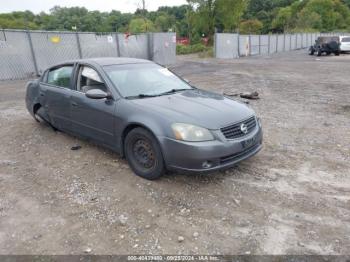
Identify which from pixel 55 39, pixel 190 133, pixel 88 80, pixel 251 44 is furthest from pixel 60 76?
pixel 251 44

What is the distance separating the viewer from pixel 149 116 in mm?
4094

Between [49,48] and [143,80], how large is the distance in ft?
39.1

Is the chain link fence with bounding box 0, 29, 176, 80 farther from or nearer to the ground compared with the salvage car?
farther from the ground

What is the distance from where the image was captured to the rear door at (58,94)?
17.5ft

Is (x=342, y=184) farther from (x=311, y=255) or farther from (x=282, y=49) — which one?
(x=282, y=49)

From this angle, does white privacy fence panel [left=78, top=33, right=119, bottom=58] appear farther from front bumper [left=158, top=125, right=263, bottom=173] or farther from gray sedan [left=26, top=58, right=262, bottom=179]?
front bumper [left=158, top=125, right=263, bottom=173]

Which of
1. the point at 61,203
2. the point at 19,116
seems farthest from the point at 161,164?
the point at 19,116

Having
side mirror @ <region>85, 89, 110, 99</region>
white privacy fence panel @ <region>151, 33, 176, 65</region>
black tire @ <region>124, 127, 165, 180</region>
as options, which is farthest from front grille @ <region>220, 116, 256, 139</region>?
white privacy fence panel @ <region>151, 33, 176, 65</region>

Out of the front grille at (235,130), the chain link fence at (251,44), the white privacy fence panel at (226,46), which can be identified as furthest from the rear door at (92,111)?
the white privacy fence panel at (226,46)

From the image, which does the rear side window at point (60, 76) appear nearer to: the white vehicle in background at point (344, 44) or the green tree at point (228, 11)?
the white vehicle in background at point (344, 44)

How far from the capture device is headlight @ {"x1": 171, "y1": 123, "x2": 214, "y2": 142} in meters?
3.81

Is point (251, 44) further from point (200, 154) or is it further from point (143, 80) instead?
point (200, 154)

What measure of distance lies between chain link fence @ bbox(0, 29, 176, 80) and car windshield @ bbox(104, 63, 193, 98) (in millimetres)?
10890

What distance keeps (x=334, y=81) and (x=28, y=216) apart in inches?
498
